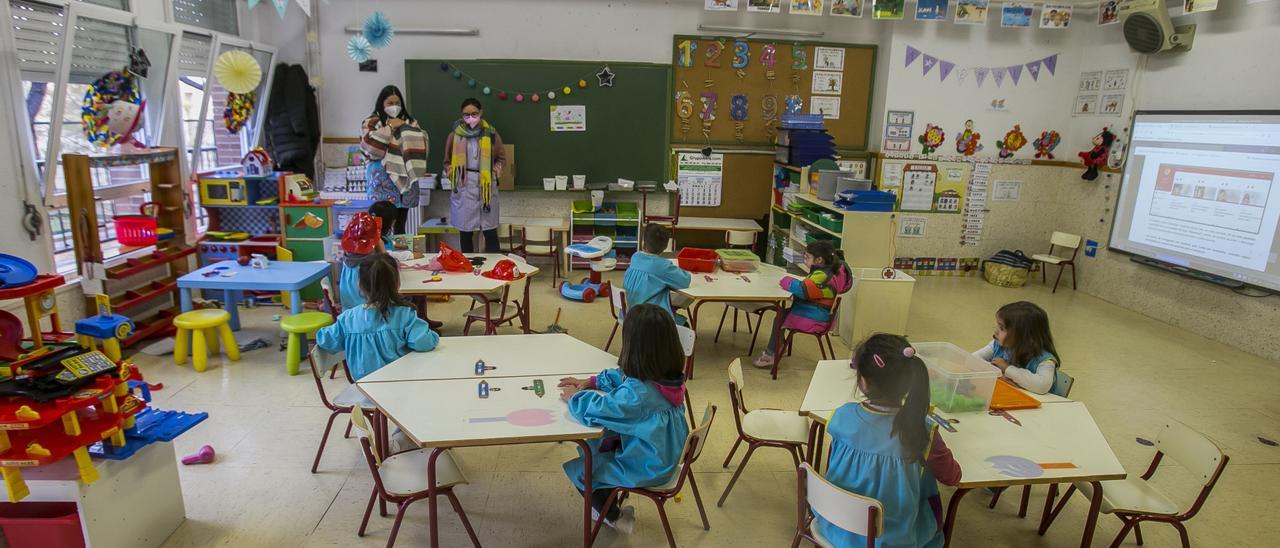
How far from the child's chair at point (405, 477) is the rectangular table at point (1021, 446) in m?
1.45

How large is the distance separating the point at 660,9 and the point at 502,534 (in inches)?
231

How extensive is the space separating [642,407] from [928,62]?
21.1 ft

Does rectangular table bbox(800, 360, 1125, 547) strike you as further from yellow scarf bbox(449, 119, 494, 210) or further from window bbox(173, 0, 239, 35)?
window bbox(173, 0, 239, 35)

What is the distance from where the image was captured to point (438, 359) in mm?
3195

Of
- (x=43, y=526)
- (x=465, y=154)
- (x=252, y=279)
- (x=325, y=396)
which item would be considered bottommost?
(x=43, y=526)

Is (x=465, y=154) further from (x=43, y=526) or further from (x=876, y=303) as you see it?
(x=43, y=526)

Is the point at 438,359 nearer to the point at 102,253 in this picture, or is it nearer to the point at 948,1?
the point at 102,253

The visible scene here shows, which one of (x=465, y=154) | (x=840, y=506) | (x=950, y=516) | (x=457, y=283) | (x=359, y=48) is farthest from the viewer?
(x=465, y=154)

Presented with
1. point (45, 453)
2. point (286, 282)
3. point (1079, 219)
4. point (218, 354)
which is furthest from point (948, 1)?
point (45, 453)

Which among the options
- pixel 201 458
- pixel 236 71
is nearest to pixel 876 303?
pixel 201 458

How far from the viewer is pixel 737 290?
15.4ft

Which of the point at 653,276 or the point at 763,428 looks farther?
the point at 653,276

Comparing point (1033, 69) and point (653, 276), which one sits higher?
point (1033, 69)

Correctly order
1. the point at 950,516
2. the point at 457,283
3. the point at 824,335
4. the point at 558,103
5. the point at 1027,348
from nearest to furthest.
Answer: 1. the point at 950,516
2. the point at 1027,348
3. the point at 457,283
4. the point at 824,335
5. the point at 558,103
